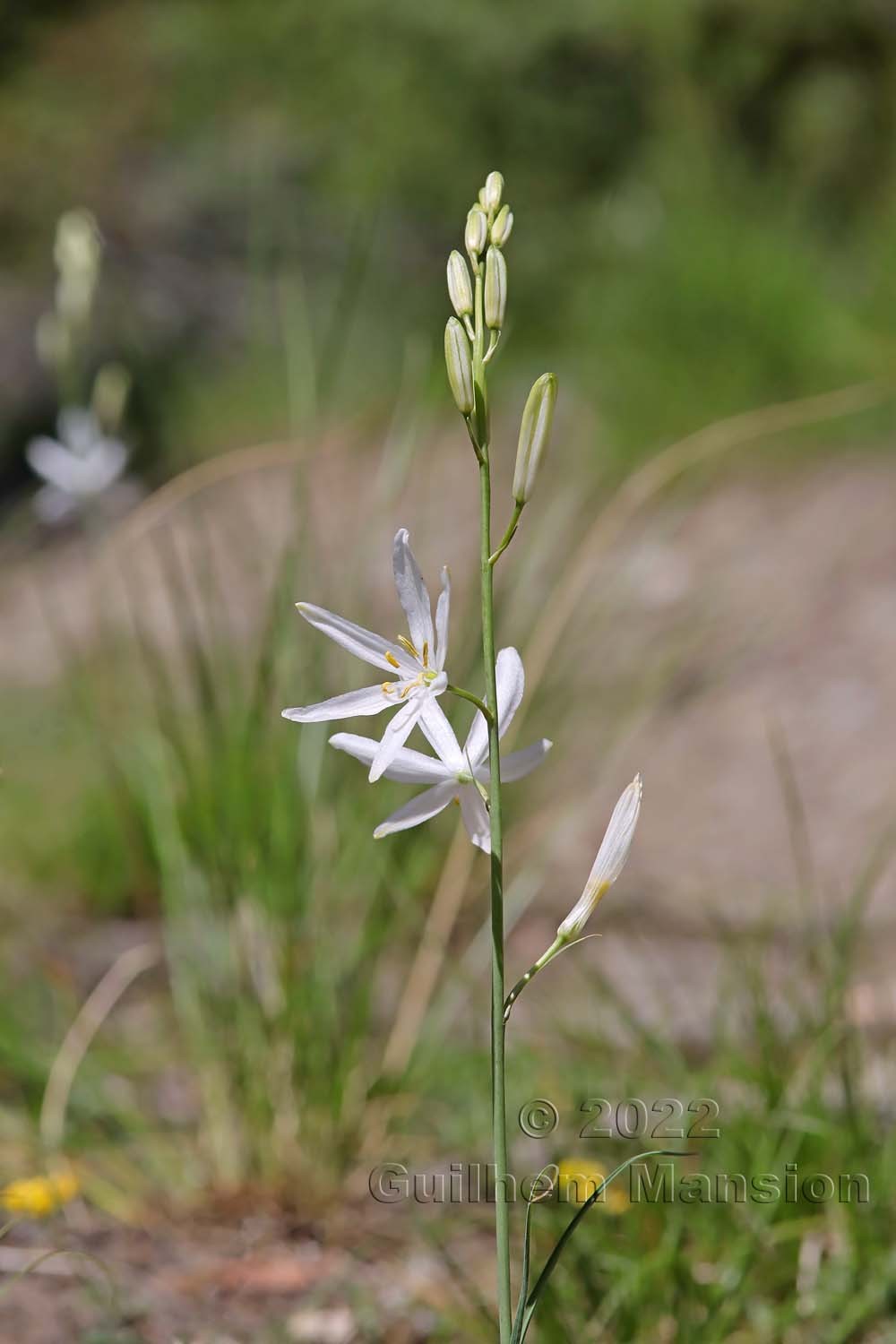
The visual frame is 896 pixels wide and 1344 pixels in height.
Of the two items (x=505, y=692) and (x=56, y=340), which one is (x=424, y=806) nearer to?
(x=505, y=692)

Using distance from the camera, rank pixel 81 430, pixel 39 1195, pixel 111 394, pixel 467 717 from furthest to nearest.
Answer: pixel 81 430, pixel 467 717, pixel 111 394, pixel 39 1195

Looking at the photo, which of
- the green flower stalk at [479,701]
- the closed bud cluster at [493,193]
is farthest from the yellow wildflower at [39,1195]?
the closed bud cluster at [493,193]

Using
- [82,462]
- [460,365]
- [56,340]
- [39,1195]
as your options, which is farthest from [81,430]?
[460,365]

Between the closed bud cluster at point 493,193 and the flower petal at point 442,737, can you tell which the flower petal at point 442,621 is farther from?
the closed bud cluster at point 493,193

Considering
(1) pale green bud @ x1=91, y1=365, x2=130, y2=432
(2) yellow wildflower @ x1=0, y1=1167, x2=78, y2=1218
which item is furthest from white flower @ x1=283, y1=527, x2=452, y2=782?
(1) pale green bud @ x1=91, y1=365, x2=130, y2=432

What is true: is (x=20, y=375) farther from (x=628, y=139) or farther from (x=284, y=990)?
(x=284, y=990)

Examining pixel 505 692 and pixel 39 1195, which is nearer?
pixel 505 692
